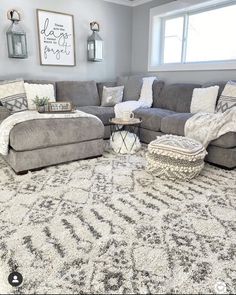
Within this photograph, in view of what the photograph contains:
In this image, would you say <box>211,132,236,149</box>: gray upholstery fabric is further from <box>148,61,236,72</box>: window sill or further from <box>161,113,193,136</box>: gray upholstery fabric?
<box>148,61,236,72</box>: window sill

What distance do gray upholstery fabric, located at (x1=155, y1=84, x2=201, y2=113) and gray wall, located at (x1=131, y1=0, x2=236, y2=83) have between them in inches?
13.1

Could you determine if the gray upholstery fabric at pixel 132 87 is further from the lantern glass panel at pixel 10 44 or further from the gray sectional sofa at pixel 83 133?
A: the lantern glass panel at pixel 10 44

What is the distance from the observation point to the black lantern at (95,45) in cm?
419

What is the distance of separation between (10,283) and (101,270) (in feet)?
1.42

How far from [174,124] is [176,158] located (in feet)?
2.80

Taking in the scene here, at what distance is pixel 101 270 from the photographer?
1.22 m

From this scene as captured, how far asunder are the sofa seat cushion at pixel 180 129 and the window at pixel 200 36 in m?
1.37

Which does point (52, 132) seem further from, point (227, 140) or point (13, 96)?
point (227, 140)

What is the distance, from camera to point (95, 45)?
4188 millimetres

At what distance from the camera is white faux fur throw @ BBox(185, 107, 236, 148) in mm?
2492

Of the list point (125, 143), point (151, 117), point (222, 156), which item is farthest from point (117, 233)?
point (151, 117)

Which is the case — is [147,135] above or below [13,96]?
below

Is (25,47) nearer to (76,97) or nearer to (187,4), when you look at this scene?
(76,97)

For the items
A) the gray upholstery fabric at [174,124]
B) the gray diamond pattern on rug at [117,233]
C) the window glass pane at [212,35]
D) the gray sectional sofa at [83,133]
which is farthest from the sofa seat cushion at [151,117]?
the window glass pane at [212,35]
